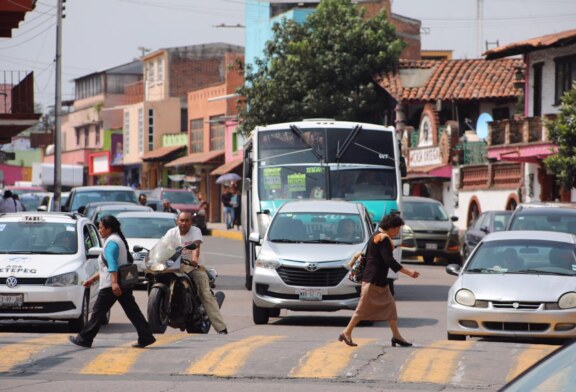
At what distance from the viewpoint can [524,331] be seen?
49.3 feet

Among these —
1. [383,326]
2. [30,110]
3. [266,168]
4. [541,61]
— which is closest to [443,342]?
[383,326]

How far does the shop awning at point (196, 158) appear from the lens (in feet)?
249

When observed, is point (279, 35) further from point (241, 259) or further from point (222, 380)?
point (222, 380)


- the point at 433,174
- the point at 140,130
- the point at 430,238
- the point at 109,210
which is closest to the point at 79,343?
the point at 109,210

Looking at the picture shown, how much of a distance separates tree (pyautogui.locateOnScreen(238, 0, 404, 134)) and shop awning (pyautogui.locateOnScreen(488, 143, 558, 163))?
920cm

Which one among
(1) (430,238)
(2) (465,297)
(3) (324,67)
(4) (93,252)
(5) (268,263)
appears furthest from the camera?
(3) (324,67)

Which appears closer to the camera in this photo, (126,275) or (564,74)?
(126,275)

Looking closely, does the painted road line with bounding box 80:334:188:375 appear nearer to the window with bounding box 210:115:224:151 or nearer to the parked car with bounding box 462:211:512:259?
the parked car with bounding box 462:211:512:259

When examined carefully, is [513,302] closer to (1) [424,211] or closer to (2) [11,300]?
(2) [11,300]

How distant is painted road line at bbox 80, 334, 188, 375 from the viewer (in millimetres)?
12516

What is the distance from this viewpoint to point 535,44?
43719 millimetres

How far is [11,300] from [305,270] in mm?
4056

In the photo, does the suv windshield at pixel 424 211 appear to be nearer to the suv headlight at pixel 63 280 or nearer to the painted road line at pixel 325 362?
the suv headlight at pixel 63 280

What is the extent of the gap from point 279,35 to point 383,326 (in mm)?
36458
